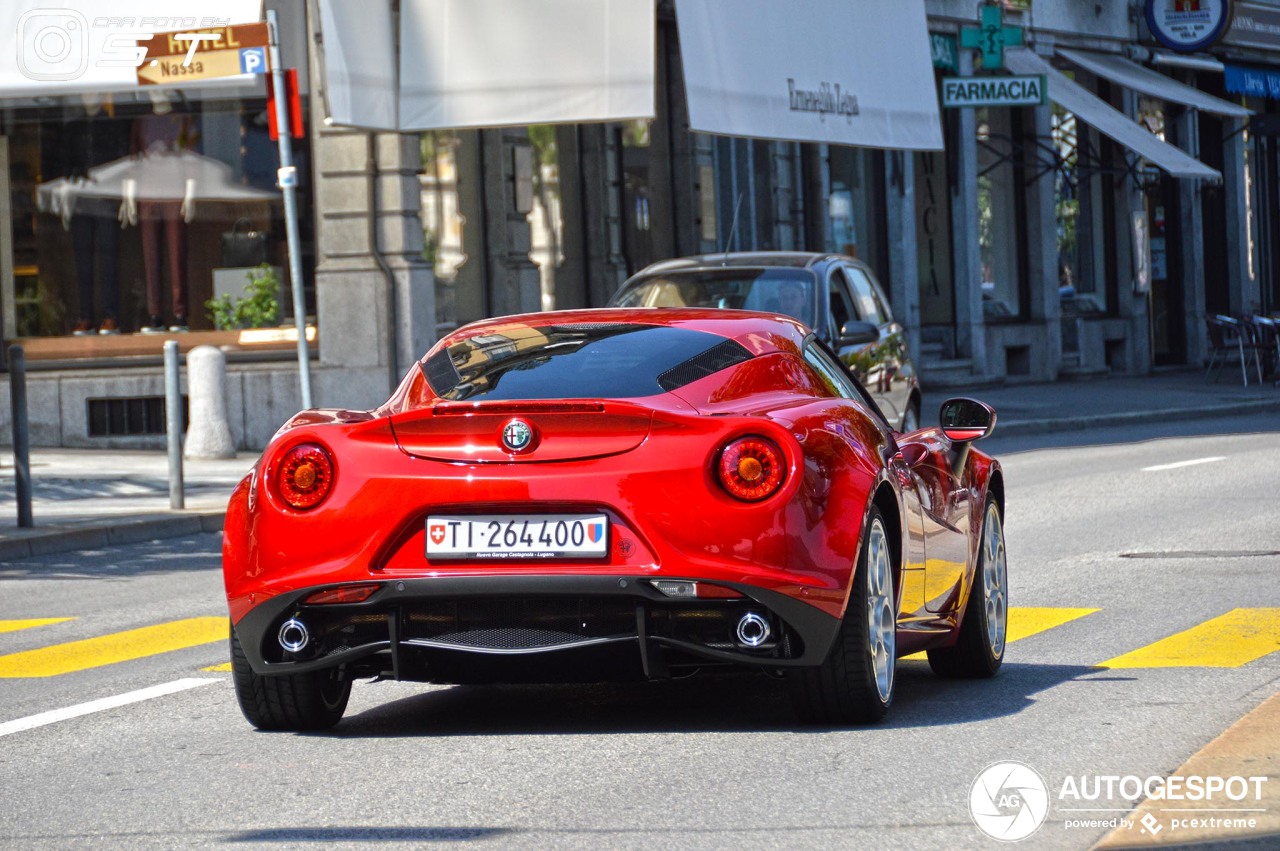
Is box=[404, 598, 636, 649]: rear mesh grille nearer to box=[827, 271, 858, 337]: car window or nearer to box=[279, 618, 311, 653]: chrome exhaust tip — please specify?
box=[279, 618, 311, 653]: chrome exhaust tip

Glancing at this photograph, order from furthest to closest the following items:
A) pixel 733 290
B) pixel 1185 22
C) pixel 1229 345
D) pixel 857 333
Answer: pixel 1185 22 < pixel 1229 345 < pixel 733 290 < pixel 857 333

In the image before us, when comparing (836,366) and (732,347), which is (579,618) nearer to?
(732,347)

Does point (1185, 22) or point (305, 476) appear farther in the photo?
point (1185, 22)

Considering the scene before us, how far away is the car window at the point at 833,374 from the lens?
6996mm

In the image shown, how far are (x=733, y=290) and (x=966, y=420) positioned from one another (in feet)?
27.2

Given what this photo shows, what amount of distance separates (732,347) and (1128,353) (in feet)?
99.6

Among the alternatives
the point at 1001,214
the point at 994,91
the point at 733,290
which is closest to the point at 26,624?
the point at 733,290

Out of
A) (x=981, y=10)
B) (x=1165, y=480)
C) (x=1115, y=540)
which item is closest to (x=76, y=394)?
(x=1165, y=480)

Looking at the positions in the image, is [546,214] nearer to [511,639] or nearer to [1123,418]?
[1123,418]

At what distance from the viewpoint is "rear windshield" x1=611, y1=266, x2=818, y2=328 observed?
607 inches

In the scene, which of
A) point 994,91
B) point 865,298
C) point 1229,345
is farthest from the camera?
point 1229,345

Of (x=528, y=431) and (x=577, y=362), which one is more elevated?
(x=577, y=362)

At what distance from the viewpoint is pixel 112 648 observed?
9180 mm

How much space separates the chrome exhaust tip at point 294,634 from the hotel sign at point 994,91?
25056 mm
